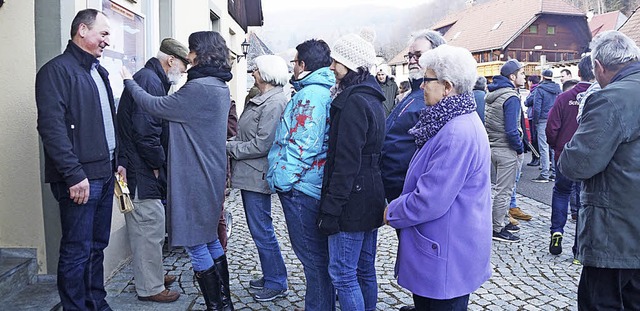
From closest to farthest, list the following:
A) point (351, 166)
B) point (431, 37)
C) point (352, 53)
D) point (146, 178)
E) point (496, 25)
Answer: point (351, 166), point (352, 53), point (431, 37), point (146, 178), point (496, 25)

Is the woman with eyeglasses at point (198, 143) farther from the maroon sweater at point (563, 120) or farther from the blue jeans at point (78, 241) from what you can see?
the maroon sweater at point (563, 120)

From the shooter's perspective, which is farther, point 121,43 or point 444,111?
point 121,43

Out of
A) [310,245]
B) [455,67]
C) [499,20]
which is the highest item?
[499,20]

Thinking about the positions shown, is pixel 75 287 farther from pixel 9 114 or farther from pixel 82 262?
pixel 9 114

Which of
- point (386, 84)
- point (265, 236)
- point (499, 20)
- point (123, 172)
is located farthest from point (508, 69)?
point (499, 20)

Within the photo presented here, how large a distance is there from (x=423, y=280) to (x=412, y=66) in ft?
5.40

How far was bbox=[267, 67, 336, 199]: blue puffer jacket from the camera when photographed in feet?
10.9

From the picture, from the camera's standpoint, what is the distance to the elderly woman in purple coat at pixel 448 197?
8.32 feet

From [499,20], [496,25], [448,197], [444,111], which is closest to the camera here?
[448,197]

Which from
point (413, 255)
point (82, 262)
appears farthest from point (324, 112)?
point (82, 262)

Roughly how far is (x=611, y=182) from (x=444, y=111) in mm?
1005

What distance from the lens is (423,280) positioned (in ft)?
8.66

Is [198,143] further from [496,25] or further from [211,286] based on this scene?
[496,25]

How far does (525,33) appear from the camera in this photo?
4181 centimetres
